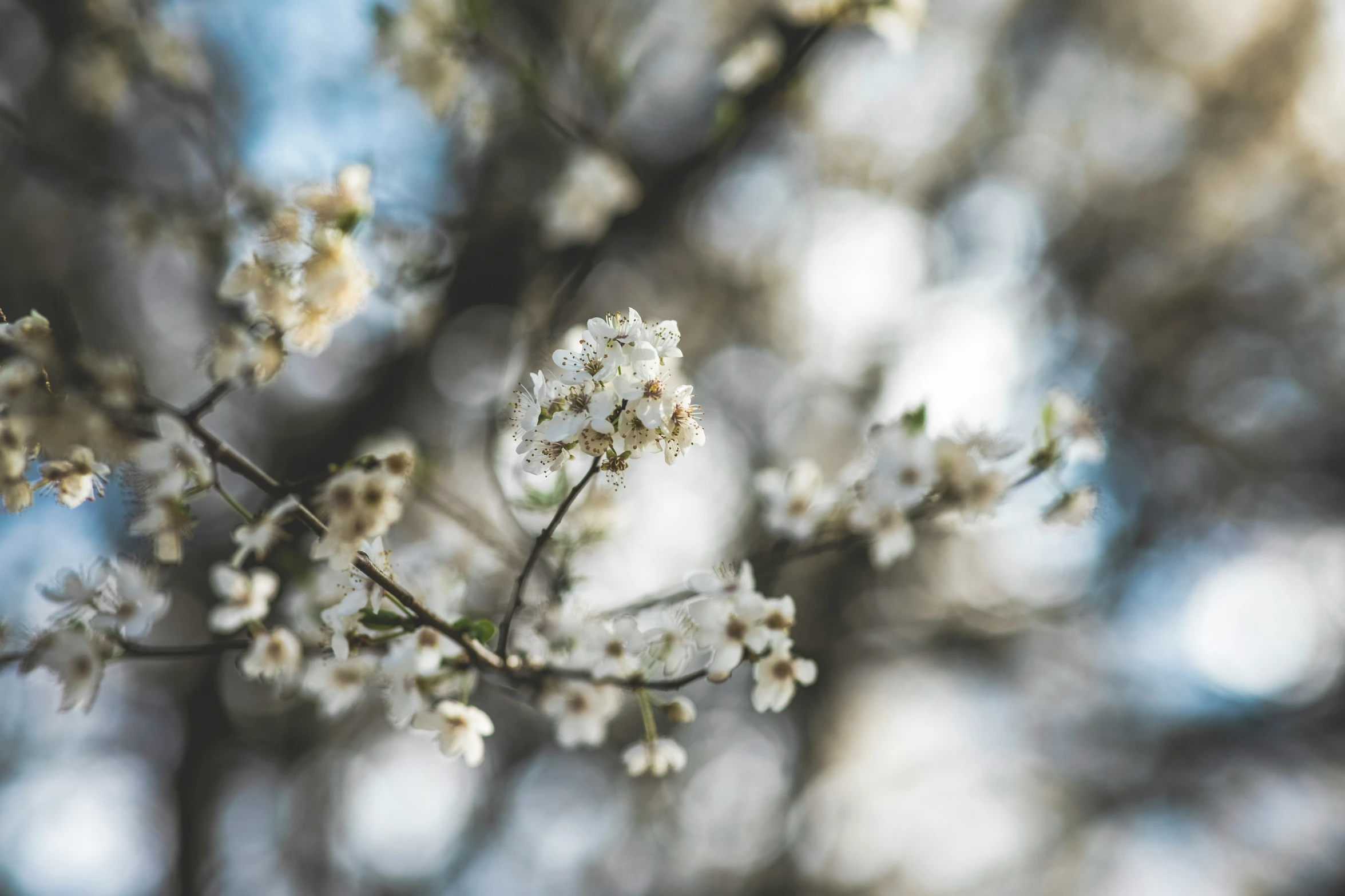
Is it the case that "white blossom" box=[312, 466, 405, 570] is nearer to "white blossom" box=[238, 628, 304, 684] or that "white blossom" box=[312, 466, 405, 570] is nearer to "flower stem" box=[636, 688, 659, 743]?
"white blossom" box=[238, 628, 304, 684]

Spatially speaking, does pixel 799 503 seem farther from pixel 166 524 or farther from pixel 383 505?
pixel 166 524

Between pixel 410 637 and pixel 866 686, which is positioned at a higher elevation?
pixel 866 686

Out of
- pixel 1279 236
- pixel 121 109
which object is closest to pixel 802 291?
pixel 1279 236

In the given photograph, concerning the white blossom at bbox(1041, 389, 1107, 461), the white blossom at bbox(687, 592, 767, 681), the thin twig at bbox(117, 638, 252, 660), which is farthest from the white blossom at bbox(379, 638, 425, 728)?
the white blossom at bbox(1041, 389, 1107, 461)

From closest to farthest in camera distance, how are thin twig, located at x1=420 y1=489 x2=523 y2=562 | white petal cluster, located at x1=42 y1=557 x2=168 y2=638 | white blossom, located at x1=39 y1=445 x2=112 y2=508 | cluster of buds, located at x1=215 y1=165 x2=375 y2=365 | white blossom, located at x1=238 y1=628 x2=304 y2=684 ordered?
cluster of buds, located at x1=215 y1=165 x2=375 y2=365
white blossom, located at x1=39 y1=445 x2=112 y2=508
white petal cluster, located at x1=42 y1=557 x2=168 y2=638
white blossom, located at x1=238 y1=628 x2=304 y2=684
thin twig, located at x1=420 y1=489 x2=523 y2=562

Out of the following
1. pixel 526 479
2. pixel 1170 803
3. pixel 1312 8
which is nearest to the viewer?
pixel 526 479

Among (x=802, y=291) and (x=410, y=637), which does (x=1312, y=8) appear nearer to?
(x=802, y=291)

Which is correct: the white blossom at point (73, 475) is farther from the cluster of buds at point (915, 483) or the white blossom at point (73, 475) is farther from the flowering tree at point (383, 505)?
the cluster of buds at point (915, 483)
